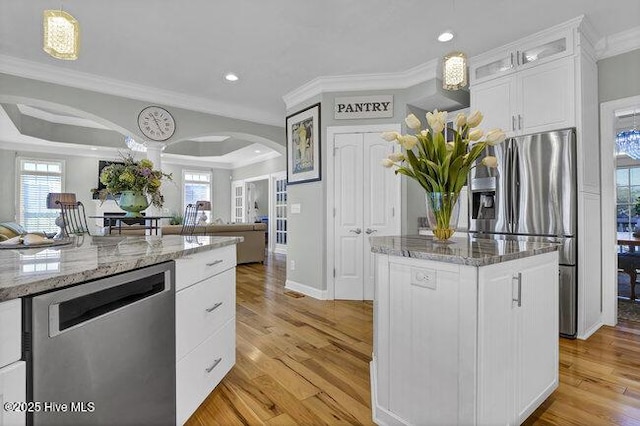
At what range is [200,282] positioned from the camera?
5.46ft

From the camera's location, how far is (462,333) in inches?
49.8

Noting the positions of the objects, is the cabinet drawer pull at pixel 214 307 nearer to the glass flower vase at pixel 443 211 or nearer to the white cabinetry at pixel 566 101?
the glass flower vase at pixel 443 211

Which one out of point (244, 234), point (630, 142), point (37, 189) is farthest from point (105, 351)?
point (37, 189)

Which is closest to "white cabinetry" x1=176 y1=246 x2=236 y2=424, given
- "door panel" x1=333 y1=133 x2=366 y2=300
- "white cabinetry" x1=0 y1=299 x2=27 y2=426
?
"white cabinetry" x1=0 y1=299 x2=27 y2=426

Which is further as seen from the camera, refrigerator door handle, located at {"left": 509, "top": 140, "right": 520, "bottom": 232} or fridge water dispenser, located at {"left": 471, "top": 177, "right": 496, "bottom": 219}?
fridge water dispenser, located at {"left": 471, "top": 177, "right": 496, "bottom": 219}

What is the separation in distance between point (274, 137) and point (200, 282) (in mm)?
4213

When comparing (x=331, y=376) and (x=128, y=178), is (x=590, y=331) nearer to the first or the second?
(x=331, y=376)

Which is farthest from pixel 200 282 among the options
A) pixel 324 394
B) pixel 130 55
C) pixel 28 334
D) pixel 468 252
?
pixel 130 55

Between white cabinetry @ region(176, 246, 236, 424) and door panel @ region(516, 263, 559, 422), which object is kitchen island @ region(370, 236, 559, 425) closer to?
door panel @ region(516, 263, 559, 422)

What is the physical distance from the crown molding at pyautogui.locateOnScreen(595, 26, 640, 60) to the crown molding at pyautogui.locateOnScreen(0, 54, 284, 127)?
13.4 ft

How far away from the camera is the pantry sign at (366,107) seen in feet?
Answer: 12.8

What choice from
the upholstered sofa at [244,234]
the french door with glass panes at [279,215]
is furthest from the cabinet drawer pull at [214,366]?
the french door with glass panes at [279,215]

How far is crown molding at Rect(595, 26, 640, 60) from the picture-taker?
2.82 metres

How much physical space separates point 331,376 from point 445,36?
10.0 ft
